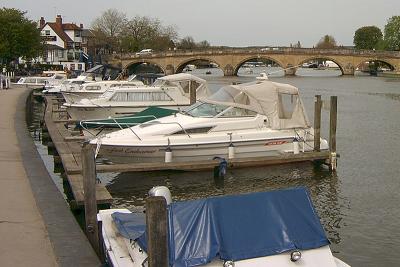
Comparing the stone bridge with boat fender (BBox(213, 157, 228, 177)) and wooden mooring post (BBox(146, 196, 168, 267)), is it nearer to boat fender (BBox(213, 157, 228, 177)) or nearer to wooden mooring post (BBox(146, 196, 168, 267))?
boat fender (BBox(213, 157, 228, 177))

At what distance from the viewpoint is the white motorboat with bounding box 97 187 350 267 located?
659cm

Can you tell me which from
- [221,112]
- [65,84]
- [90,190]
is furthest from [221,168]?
[65,84]

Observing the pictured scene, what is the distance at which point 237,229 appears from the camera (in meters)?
6.70

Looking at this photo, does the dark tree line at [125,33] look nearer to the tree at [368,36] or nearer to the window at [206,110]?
the tree at [368,36]

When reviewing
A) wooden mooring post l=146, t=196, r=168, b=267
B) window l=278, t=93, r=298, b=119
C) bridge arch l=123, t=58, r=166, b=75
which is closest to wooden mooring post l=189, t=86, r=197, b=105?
window l=278, t=93, r=298, b=119

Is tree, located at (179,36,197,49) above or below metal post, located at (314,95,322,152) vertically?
above

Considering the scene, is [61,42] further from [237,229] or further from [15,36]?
[237,229]

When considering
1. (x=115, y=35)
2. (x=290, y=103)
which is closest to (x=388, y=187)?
(x=290, y=103)

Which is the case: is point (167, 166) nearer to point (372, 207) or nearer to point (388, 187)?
point (372, 207)

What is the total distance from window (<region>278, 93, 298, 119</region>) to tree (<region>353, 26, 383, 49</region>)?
136 meters

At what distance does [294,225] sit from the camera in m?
6.98

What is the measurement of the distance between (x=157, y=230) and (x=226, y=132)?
11.0m

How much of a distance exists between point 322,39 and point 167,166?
18700cm

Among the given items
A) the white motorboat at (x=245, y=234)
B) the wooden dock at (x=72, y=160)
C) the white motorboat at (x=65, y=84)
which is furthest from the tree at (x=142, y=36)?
the white motorboat at (x=245, y=234)
